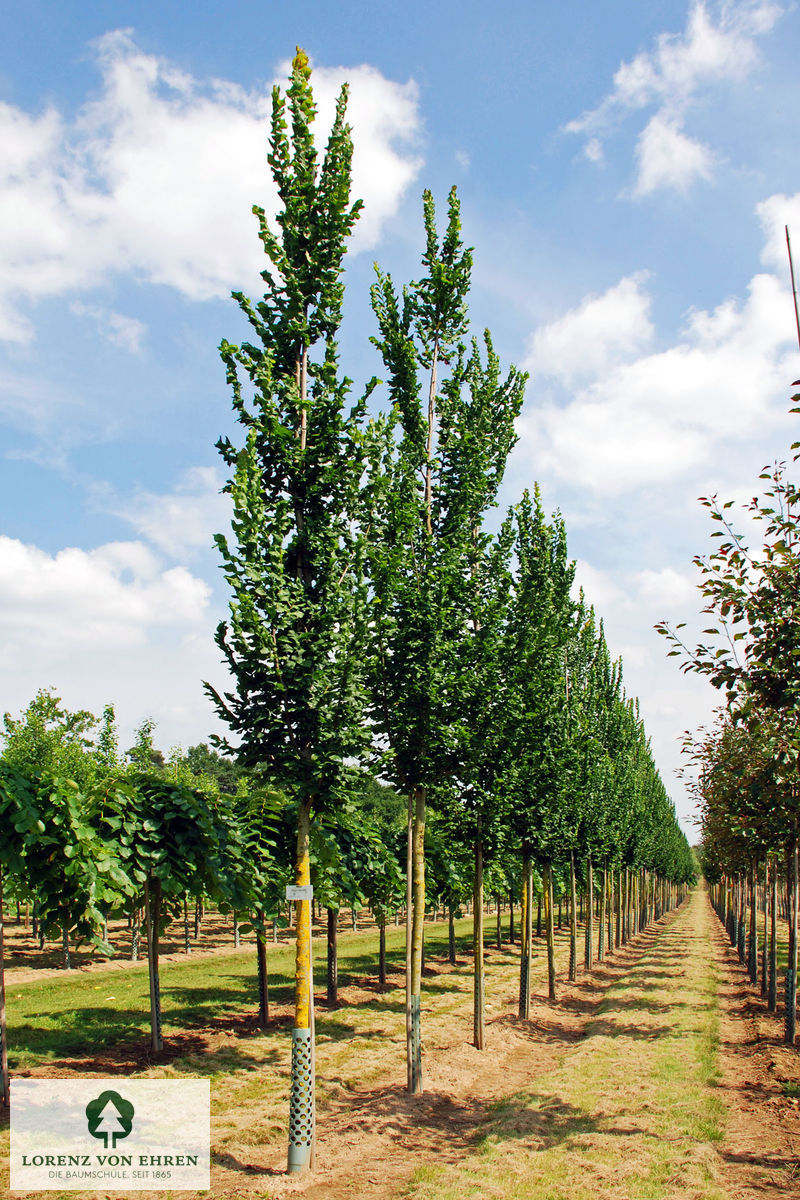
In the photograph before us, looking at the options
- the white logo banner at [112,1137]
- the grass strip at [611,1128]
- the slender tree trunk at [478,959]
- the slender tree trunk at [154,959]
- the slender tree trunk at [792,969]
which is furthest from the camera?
the slender tree trunk at [478,959]

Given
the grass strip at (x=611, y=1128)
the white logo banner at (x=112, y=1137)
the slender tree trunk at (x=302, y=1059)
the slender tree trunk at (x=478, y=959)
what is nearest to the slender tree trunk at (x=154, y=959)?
the white logo banner at (x=112, y=1137)

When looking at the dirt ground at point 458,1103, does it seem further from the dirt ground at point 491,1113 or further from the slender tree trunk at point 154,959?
the slender tree trunk at point 154,959

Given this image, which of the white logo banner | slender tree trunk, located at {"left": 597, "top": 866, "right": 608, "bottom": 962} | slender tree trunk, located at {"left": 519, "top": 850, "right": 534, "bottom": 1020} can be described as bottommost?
slender tree trunk, located at {"left": 597, "top": 866, "right": 608, "bottom": 962}

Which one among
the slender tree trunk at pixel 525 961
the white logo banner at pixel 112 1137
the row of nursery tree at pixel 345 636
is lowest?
the slender tree trunk at pixel 525 961

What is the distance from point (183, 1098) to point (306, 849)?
4.78m

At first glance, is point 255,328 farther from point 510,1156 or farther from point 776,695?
point 510,1156

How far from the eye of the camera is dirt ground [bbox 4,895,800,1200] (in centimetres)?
926

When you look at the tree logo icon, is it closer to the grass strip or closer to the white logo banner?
the white logo banner

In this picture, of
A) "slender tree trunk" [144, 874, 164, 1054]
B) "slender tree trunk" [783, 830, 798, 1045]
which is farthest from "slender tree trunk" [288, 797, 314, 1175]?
"slender tree trunk" [783, 830, 798, 1045]

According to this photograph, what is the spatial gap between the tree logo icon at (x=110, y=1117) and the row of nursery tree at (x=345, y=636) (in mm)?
2314

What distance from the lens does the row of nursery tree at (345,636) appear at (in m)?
10.5

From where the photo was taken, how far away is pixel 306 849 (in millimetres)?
10797

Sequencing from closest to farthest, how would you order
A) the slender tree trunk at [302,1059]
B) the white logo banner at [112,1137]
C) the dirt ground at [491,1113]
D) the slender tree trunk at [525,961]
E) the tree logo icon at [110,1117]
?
the dirt ground at [491,1113]
the white logo banner at [112,1137]
the slender tree trunk at [302,1059]
the tree logo icon at [110,1117]
the slender tree trunk at [525,961]

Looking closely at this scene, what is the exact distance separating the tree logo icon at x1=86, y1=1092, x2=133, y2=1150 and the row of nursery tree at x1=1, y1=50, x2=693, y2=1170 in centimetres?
231
